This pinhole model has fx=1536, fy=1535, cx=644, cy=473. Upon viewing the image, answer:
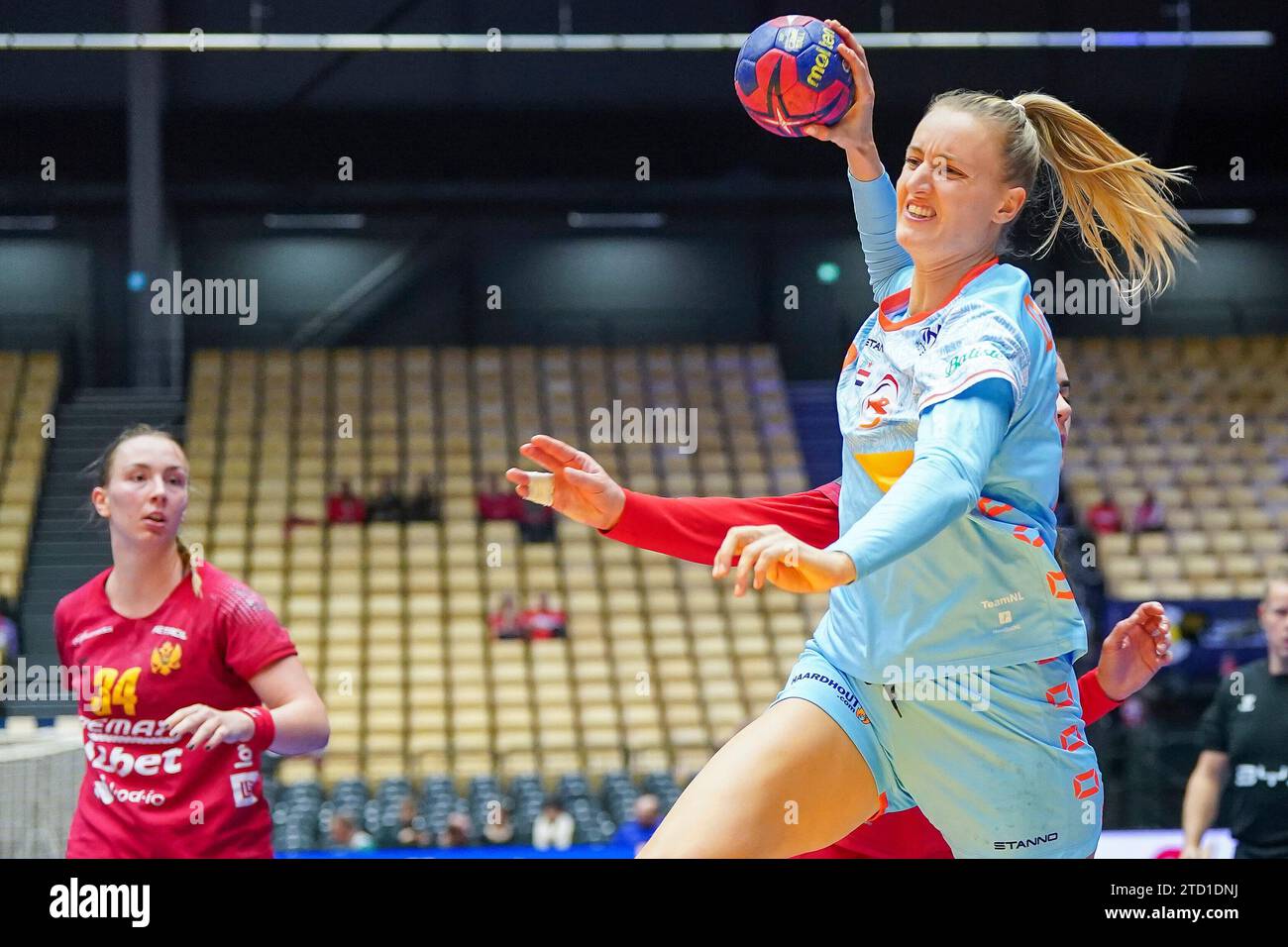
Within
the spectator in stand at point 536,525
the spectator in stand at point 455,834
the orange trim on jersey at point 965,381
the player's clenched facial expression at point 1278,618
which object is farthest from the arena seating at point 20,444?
the orange trim on jersey at point 965,381

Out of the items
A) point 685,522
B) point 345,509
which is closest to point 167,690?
point 685,522

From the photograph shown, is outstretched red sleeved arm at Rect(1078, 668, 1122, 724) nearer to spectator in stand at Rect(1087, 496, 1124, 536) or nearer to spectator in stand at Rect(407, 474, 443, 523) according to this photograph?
spectator in stand at Rect(1087, 496, 1124, 536)

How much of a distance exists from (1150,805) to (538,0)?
330 inches

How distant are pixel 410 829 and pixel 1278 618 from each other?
5706 mm

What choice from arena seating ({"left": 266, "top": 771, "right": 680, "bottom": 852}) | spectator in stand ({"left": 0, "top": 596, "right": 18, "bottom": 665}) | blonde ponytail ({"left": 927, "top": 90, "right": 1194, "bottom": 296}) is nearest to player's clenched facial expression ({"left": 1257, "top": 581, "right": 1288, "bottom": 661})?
blonde ponytail ({"left": 927, "top": 90, "right": 1194, "bottom": 296})

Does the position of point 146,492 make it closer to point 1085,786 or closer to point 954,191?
point 954,191

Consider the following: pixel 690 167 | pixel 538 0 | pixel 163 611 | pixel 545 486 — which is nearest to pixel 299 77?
pixel 538 0

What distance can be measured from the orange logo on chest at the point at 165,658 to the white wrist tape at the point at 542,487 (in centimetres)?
112

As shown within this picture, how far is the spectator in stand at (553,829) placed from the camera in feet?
29.3

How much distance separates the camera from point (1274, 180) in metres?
15.6

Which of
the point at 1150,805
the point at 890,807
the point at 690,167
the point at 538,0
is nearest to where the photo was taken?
the point at 890,807

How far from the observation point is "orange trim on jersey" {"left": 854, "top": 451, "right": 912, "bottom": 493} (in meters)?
2.33

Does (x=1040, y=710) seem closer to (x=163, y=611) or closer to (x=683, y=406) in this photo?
(x=163, y=611)

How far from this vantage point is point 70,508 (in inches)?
517
